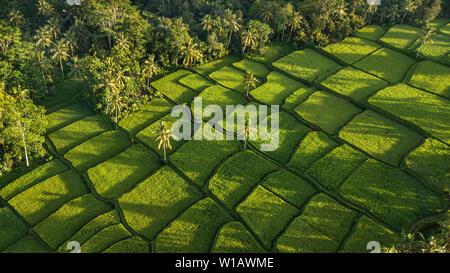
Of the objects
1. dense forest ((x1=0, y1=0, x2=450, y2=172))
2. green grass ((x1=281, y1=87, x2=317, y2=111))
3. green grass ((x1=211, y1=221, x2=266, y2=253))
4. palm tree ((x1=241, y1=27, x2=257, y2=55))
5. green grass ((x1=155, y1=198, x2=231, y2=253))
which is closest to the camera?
green grass ((x1=211, y1=221, x2=266, y2=253))

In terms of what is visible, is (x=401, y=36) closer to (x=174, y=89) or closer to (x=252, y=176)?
(x=174, y=89)

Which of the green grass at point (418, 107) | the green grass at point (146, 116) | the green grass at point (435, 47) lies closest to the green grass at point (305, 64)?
the green grass at point (418, 107)

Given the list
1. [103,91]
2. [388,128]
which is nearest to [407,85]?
[388,128]

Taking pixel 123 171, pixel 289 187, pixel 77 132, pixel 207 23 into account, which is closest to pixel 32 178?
pixel 77 132

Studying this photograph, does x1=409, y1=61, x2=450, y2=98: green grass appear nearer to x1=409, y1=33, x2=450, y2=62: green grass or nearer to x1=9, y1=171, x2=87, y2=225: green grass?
x1=409, y1=33, x2=450, y2=62: green grass

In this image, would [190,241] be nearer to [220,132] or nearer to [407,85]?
[220,132]

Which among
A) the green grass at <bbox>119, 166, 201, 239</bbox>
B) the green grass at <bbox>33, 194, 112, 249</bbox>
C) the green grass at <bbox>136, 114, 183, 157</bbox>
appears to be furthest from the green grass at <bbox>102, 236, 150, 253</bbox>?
the green grass at <bbox>136, 114, 183, 157</bbox>

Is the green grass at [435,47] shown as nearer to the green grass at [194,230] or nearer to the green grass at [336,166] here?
the green grass at [336,166]
